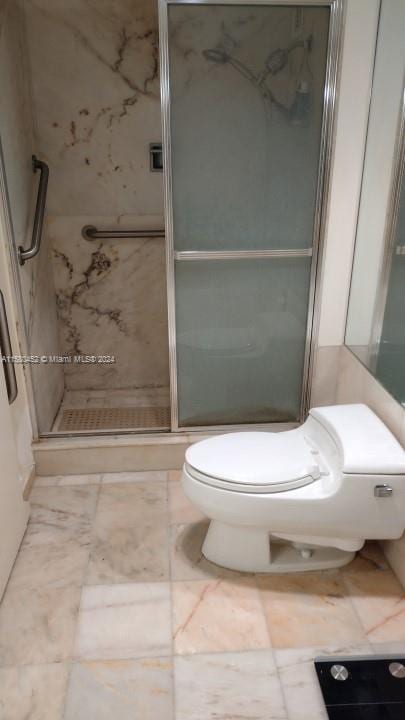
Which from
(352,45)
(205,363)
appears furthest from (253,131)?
(205,363)

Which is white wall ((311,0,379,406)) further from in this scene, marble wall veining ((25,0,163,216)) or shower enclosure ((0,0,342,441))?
marble wall veining ((25,0,163,216))

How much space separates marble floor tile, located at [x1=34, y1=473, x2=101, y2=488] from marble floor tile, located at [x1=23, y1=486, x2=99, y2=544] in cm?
3

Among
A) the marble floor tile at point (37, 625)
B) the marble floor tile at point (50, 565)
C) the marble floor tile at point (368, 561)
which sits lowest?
the marble floor tile at point (368, 561)

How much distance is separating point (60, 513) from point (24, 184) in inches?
55.6

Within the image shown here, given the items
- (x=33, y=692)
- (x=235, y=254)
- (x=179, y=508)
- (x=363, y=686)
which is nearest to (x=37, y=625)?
(x=33, y=692)

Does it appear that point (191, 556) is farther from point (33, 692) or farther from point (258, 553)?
point (33, 692)

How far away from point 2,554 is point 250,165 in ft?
5.46

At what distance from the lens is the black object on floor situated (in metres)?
1.25

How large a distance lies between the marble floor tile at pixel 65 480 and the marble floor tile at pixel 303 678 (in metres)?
1.10

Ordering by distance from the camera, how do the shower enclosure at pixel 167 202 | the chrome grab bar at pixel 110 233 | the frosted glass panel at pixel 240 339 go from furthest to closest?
the chrome grab bar at pixel 110 233, the frosted glass panel at pixel 240 339, the shower enclosure at pixel 167 202

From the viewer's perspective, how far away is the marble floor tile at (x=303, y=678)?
1.26 m

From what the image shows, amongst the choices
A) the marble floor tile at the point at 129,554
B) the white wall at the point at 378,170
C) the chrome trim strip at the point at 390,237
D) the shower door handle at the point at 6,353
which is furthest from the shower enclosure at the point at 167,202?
the marble floor tile at the point at 129,554

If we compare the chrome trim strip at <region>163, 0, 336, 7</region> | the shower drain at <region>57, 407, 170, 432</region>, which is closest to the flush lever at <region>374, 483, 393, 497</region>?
the shower drain at <region>57, 407, 170, 432</region>

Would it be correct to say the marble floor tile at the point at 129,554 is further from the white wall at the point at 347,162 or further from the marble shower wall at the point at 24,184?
the white wall at the point at 347,162
